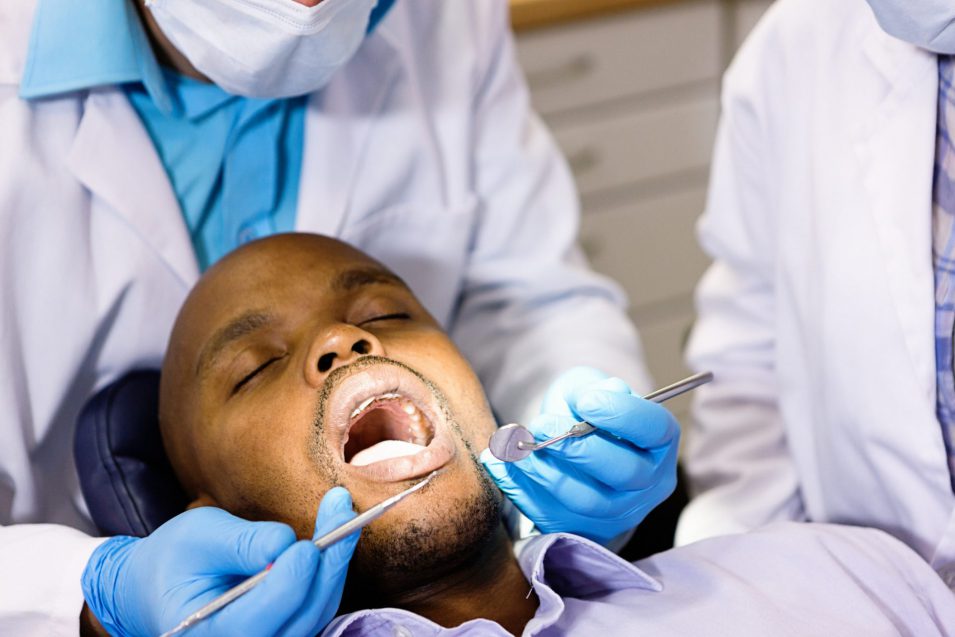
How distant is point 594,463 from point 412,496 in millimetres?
172

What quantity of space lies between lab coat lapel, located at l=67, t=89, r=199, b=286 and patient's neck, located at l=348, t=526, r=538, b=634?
1.53 ft

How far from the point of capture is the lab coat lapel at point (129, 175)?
1199 mm

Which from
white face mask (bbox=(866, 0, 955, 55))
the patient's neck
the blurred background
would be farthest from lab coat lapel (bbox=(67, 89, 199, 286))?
the blurred background

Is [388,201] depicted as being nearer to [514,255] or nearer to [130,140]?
[514,255]

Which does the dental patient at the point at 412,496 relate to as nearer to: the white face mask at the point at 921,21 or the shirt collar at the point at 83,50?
the shirt collar at the point at 83,50

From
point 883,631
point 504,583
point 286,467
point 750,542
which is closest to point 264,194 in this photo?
point 286,467

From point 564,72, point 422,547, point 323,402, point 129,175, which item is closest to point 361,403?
point 323,402

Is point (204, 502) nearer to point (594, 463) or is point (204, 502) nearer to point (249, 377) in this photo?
point (249, 377)

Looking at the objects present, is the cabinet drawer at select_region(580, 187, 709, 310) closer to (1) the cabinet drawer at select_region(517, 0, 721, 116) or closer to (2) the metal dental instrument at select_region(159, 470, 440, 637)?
(1) the cabinet drawer at select_region(517, 0, 721, 116)

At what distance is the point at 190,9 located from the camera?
1133 mm

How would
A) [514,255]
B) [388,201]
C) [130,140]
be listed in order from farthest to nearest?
[514,255], [388,201], [130,140]

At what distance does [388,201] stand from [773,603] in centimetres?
69

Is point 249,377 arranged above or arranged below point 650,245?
above

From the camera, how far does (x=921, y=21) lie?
102cm
